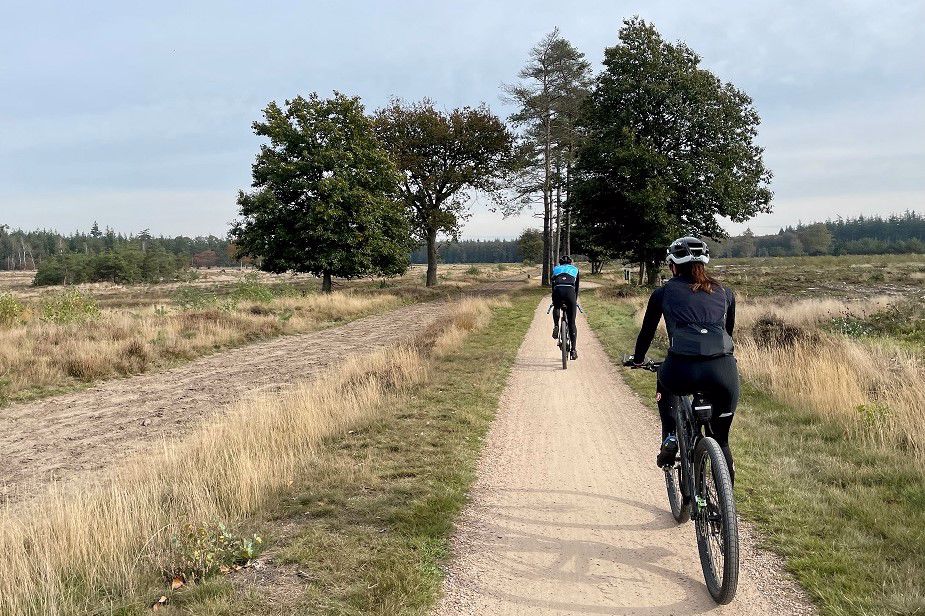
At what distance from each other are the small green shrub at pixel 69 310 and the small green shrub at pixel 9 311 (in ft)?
2.26

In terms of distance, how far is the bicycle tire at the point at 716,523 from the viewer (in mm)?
3158

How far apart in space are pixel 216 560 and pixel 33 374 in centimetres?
1164

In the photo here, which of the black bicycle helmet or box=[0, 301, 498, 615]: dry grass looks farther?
the black bicycle helmet

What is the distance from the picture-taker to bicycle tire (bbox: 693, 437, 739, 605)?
3158 mm

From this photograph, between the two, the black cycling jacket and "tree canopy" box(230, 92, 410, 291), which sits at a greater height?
"tree canopy" box(230, 92, 410, 291)

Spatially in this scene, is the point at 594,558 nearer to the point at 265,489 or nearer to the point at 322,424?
the point at 265,489

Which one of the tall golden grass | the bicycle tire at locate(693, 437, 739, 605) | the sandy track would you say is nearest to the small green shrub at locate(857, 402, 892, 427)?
the bicycle tire at locate(693, 437, 739, 605)

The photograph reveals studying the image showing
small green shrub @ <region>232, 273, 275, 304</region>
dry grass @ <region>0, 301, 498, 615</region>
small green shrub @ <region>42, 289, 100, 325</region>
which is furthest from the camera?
small green shrub @ <region>232, 273, 275, 304</region>

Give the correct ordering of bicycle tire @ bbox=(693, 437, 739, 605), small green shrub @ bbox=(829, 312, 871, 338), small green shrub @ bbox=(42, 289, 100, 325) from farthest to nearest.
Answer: small green shrub @ bbox=(42, 289, 100, 325) < small green shrub @ bbox=(829, 312, 871, 338) < bicycle tire @ bbox=(693, 437, 739, 605)

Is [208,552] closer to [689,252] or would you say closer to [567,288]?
[689,252]

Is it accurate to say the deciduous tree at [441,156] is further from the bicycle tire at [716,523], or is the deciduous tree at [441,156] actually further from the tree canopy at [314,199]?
the bicycle tire at [716,523]

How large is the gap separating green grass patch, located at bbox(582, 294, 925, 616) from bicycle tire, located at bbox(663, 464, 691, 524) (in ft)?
1.89

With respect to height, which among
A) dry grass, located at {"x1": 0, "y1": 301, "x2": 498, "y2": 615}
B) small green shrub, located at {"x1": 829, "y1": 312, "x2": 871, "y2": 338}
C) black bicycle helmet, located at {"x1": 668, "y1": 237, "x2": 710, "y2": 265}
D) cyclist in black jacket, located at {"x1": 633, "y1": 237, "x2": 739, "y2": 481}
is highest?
black bicycle helmet, located at {"x1": 668, "y1": 237, "x2": 710, "y2": 265}

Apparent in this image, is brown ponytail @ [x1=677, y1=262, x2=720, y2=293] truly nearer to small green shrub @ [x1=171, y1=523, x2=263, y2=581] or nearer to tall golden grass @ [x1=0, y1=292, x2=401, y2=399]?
small green shrub @ [x1=171, y1=523, x2=263, y2=581]
